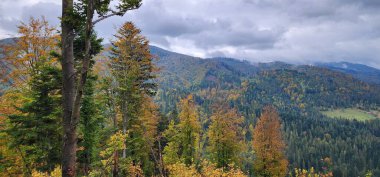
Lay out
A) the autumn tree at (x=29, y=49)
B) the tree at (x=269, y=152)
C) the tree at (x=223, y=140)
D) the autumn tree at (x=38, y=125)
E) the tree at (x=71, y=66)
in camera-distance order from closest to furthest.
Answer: the tree at (x=71, y=66) → the autumn tree at (x=38, y=125) → the autumn tree at (x=29, y=49) → the tree at (x=223, y=140) → the tree at (x=269, y=152)

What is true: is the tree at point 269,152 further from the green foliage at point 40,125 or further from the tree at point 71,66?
the tree at point 71,66

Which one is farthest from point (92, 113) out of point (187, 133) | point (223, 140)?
point (223, 140)

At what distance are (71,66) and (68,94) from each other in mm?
→ 621

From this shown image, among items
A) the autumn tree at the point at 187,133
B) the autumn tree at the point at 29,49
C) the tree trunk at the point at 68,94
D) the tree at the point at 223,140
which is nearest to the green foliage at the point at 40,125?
the autumn tree at the point at 29,49

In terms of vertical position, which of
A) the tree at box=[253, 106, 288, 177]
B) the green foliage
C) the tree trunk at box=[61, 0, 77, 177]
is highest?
the tree trunk at box=[61, 0, 77, 177]

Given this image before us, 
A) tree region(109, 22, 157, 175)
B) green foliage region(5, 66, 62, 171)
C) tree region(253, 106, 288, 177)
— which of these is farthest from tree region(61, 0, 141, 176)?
tree region(253, 106, 288, 177)

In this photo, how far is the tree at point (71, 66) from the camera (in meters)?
5.62

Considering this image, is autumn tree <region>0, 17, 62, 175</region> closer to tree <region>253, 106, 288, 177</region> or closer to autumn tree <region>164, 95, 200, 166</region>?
autumn tree <region>164, 95, 200, 166</region>

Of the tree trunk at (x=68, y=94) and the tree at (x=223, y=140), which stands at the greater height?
the tree trunk at (x=68, y=94)

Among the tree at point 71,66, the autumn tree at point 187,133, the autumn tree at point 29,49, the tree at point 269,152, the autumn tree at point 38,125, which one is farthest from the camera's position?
the tree at point 269,152

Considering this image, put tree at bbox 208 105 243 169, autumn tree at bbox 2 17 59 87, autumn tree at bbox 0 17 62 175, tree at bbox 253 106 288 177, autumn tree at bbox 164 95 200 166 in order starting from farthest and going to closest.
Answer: tree at bbox 253 106 288 177 → tree at bbox 208 105 243 169 → autumn tree at bbox 164 95 200 166 → autumn tree at bbox 2 17 59 87 → autumn tree at bbox 0 17 62 175

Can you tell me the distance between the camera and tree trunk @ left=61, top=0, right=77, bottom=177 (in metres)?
5.68

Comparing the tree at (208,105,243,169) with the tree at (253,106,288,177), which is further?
the tree at (253,106,288,177)

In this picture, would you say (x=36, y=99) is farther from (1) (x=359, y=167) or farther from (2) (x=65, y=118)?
(1) (x=359, y=167)
